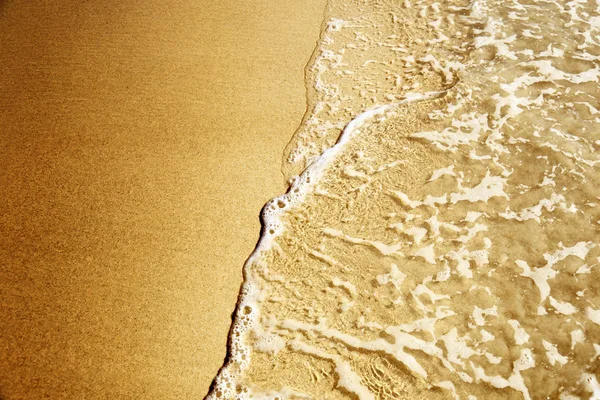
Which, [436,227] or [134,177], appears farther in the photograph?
[134,177]

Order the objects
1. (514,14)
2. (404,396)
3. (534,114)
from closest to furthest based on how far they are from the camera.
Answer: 1. (404,396)
2. (534,114)
3. (514,14)

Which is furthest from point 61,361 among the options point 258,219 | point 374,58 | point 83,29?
point 374,58

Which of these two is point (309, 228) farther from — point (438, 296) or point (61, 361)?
point (61, 361)

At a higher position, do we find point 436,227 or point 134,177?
point 134,177

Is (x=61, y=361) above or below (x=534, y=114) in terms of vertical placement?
below
